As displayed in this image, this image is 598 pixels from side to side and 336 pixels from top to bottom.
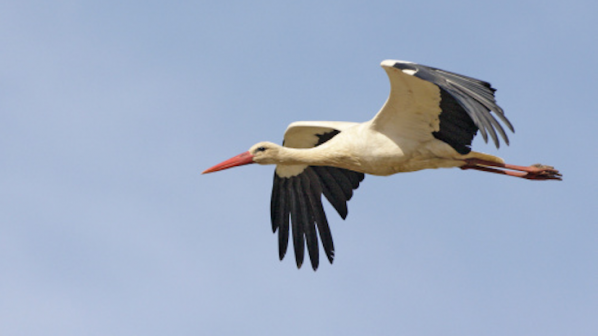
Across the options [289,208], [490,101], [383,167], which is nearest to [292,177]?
[289,208]

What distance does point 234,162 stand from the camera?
12.9 metres

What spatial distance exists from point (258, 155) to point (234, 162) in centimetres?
34

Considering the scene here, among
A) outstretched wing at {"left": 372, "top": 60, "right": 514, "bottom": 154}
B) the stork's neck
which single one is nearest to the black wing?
outstretched wing at {"left": 372, "top": 60, "right": 514, "bottom": 154}

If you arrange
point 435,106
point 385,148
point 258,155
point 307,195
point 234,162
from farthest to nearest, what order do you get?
point 307,195 → point 234,162 → point 258,155 → point 385,148 → point 435,106

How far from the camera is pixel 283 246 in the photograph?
13664 mm

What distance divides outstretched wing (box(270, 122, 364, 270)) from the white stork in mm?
12

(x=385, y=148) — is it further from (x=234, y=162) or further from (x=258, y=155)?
(x=234, y=162)

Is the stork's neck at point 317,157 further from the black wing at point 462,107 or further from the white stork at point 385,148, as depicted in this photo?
the black wing at point 462,107

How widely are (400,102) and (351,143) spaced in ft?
2.60

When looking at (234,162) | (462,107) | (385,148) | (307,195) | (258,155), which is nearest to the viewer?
(462,107)

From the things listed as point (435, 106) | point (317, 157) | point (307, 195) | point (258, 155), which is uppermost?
point (435, 106)

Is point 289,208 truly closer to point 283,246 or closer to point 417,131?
point 283,246

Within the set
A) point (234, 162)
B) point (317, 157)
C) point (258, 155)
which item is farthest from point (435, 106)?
point (234, 162)

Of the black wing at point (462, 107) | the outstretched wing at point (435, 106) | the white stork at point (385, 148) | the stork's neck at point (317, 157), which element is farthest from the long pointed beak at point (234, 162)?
the black wing at point (462, 107)
